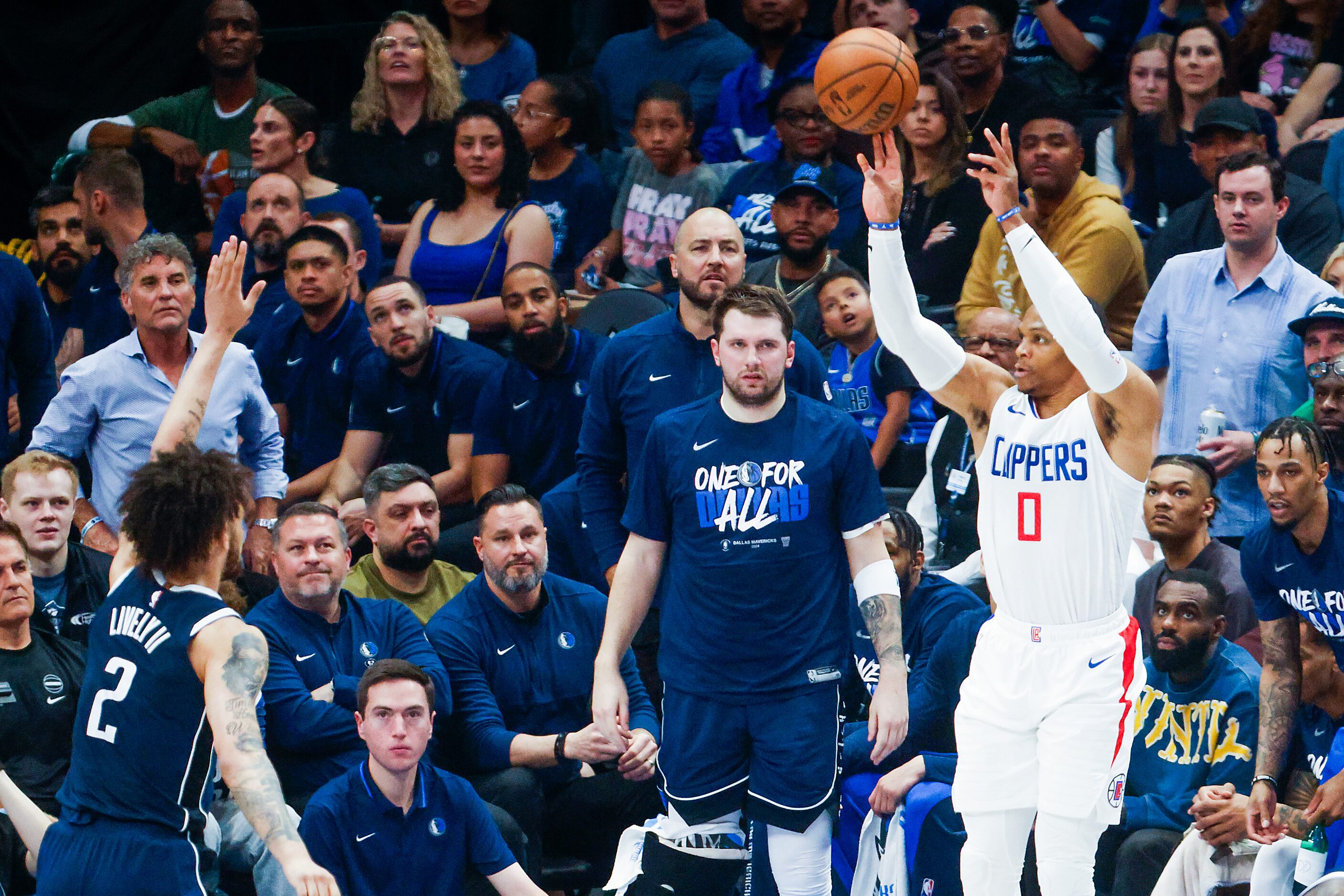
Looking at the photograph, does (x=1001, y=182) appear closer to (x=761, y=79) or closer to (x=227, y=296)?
(x=227, y=296)

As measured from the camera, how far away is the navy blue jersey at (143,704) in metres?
4.88

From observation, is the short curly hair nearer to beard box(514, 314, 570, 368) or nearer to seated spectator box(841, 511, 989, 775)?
seated spectator box(841, 511, 989, 775)

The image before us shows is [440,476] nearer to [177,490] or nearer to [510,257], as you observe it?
[510,257]

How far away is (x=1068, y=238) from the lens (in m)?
8.23

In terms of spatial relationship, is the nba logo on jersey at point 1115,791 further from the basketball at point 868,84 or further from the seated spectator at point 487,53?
the seated spectator at point 487,53

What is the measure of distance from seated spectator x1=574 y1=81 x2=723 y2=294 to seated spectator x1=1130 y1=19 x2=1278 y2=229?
2.25 meters

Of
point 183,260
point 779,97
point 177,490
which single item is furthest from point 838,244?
point 177,490

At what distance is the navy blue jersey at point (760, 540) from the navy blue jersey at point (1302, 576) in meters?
1.56

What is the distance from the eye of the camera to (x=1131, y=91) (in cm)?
908

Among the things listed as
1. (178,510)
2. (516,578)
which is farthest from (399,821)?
(178,510)

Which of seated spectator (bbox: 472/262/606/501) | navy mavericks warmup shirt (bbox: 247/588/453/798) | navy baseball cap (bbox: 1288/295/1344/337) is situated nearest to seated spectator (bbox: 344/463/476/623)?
navy mavericks warmup shirt (bbox: 247/588/453/798)

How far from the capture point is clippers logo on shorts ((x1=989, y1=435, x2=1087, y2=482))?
5477 millimetres

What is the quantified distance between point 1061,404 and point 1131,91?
4.00 m

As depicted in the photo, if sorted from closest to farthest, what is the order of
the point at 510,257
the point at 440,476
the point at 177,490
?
1. the point at 177,490
2. the point at 440,476
3. the point at 510,257
